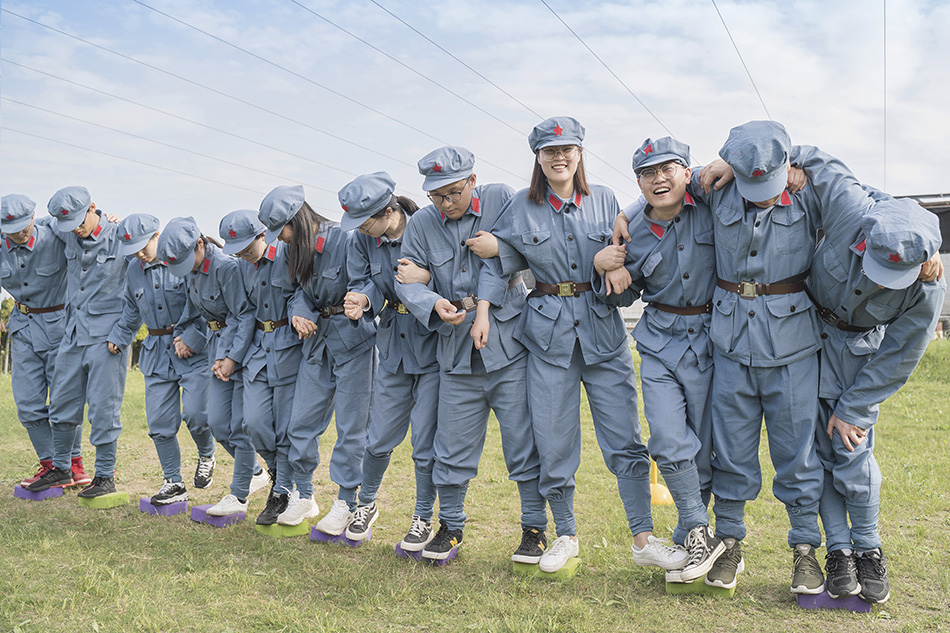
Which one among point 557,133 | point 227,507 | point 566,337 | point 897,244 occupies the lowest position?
point 227,507

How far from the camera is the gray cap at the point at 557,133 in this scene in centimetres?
414

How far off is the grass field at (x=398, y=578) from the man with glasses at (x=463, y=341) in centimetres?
43

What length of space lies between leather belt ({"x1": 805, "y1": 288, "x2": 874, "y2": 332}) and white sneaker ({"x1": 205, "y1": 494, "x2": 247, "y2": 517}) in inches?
159

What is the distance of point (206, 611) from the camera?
12.9ft

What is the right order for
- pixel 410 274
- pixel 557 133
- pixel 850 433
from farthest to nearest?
pixel 410 274
pixel 557 133
pixel 850 433

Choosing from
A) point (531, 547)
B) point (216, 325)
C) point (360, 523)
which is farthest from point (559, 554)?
point (216, 325)

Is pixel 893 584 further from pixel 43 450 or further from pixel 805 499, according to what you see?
pixel 43 450

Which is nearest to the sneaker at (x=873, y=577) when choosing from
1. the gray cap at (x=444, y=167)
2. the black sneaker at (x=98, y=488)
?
the gray cap at (x=444, y=167)

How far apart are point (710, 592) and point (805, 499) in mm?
654

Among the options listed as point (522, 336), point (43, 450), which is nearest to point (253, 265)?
point (522, 336)

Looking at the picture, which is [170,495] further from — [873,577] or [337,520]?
[873,577]

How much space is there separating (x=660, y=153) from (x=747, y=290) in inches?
30.6

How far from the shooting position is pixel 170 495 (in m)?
5.99

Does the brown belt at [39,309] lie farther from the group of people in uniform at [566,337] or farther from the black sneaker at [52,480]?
the black sneaker at [52,480]
